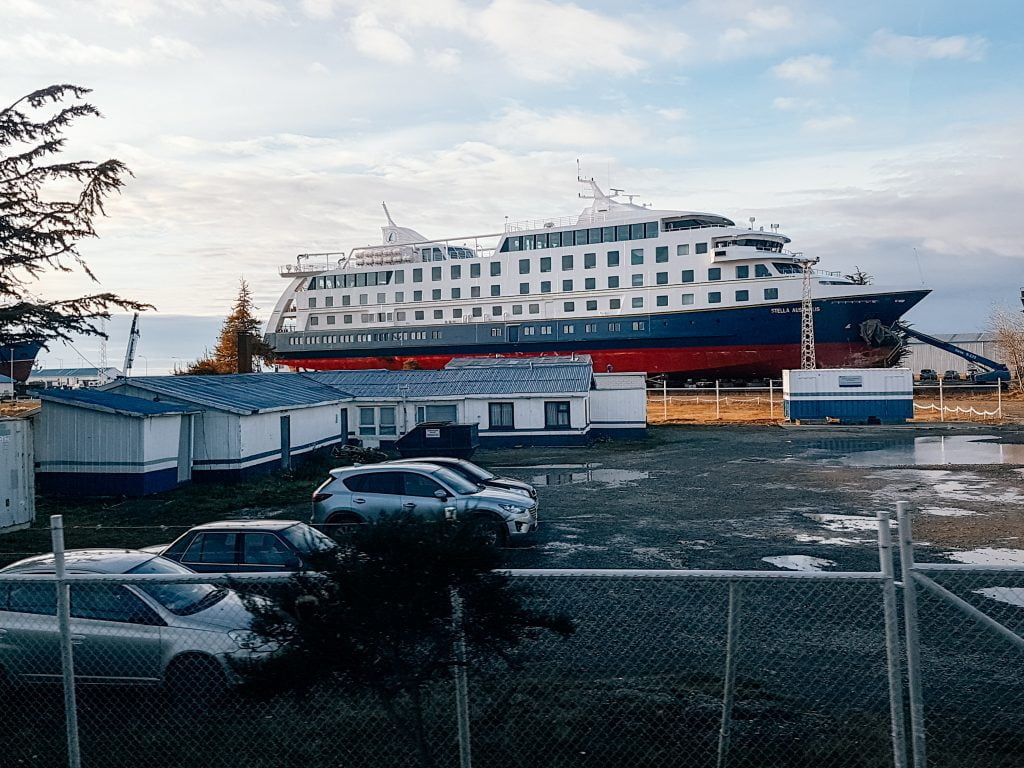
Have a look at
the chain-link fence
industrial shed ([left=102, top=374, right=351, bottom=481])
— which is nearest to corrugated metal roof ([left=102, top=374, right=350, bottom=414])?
industrial shed ([left=102, top=374, right=351, bottom=481])

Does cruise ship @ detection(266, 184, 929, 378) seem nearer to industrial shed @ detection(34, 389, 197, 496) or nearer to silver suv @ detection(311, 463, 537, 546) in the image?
industrial shed @ detection(34, 389, 197, 496)

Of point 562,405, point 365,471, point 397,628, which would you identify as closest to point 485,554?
point 397,628

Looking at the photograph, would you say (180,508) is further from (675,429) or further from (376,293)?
(376,293)

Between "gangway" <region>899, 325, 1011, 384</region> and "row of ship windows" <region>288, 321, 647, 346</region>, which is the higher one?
"row of ship windows" <region>288, 321, 647, 346</region>

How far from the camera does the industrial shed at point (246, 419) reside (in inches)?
961

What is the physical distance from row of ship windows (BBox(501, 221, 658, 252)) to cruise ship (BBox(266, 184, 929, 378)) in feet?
0.31

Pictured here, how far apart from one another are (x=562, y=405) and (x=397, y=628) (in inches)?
1168

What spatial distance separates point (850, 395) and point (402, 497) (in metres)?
33.6

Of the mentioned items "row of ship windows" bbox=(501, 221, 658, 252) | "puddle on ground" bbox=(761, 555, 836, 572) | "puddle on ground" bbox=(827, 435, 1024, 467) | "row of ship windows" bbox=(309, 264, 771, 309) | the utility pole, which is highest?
"row of ship windows" bbox=(501, 221, 658, 252)

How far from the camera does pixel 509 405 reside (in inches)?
1374

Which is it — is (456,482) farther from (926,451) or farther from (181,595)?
(926,451)

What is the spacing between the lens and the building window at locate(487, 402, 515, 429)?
34.9m

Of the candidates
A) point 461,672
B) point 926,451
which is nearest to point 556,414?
point 926,451

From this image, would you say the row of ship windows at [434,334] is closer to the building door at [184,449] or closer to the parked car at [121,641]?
the building door at [184,449]
